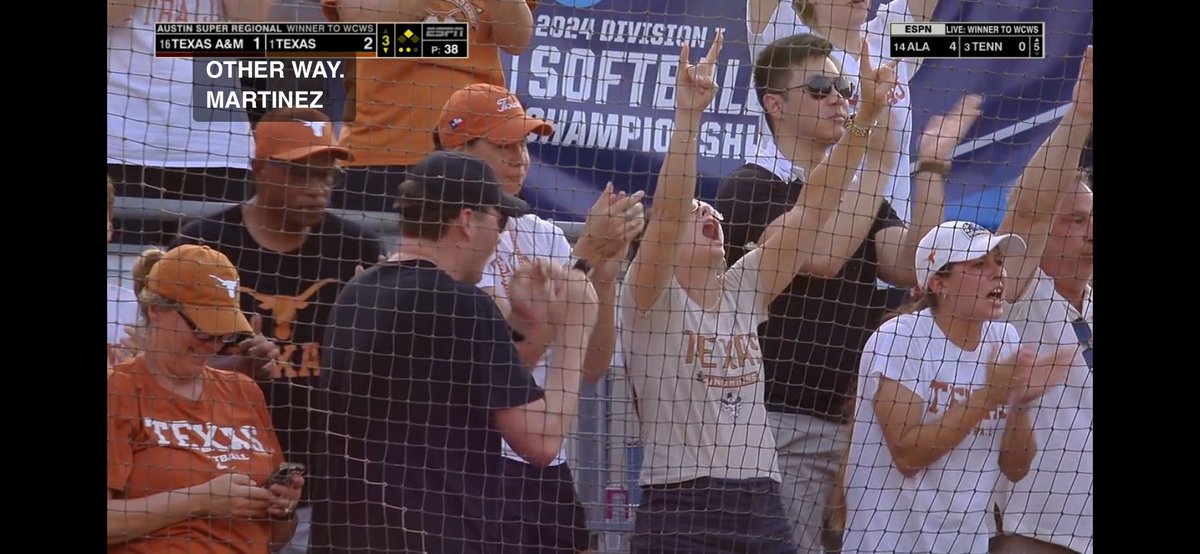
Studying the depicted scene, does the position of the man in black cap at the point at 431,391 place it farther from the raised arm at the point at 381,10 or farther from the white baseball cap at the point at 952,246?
the white baseball cap at the point at 952,246

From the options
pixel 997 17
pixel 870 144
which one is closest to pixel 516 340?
pixel 870 144

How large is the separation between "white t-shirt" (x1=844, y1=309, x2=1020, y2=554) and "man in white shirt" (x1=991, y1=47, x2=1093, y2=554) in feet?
0.50

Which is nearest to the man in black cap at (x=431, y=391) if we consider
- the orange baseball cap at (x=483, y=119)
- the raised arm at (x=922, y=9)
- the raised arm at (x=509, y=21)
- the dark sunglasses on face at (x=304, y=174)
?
the orange baseball cap at (x=483, y=119)

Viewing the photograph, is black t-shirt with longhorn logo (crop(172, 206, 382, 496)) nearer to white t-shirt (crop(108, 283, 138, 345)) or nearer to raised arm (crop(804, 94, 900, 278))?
white t-shirt (crop(108, 283, 138, 345))

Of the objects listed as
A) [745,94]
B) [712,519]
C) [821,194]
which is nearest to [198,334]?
[712,519]

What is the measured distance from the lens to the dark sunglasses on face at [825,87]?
299 cm

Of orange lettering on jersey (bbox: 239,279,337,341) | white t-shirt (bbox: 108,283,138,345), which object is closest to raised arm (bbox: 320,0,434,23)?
orange lettering on jersey (bbox: 239,279,337,341)

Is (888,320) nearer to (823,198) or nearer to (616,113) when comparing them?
(823,198)

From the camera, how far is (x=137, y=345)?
8.54 ft

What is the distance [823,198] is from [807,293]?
257mm

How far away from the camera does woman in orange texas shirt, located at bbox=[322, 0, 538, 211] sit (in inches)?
118

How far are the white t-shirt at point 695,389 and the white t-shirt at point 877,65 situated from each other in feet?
2.07

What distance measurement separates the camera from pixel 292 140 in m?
2.83

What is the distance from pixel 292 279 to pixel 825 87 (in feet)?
4.19
